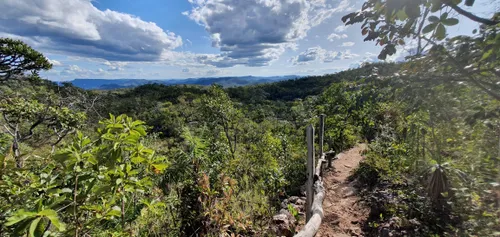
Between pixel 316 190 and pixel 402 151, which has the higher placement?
pixel 402 151

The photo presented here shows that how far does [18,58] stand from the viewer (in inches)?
344

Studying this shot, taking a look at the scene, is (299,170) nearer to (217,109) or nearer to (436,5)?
(436,5)

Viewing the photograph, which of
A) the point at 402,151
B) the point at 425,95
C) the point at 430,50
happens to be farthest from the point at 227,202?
the point at 402,151

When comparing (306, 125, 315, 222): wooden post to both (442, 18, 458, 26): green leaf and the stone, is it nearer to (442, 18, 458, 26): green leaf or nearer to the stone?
the stone

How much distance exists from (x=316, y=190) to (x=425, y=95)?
2.42 metres

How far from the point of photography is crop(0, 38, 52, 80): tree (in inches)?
330

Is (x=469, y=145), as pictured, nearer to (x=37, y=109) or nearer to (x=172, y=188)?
(x=172, y=188)

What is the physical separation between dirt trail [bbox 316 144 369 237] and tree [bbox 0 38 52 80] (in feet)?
34.9

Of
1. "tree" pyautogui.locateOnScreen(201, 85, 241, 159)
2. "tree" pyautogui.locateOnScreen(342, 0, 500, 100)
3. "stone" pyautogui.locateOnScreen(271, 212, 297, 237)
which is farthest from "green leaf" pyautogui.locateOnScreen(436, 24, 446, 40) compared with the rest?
"tree" pyautogui.locateOnScreen(201, 85, 241, 159)

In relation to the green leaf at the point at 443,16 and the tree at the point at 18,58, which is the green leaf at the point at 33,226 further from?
the tree at the point at 18,58

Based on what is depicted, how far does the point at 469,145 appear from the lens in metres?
2.70

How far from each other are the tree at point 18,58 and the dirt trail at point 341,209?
419 inches

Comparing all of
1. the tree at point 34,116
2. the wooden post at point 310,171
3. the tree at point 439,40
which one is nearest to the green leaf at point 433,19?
the tree at point 439,40

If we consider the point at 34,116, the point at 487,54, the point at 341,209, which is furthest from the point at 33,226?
the point at 34,116
